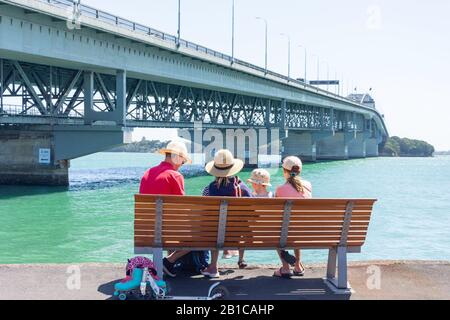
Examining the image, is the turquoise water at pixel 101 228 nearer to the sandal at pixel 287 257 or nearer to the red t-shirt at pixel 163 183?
the sandal at pixel 287 257

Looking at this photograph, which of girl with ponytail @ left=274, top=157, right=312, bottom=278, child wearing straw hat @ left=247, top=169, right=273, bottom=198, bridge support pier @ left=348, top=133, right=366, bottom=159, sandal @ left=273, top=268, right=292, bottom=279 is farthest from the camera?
bridge support pier @ left=348, top=133, right=366, bottom=159

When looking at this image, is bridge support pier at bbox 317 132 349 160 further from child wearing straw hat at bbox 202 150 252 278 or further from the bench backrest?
the bench backrest

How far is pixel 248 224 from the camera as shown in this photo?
637cm

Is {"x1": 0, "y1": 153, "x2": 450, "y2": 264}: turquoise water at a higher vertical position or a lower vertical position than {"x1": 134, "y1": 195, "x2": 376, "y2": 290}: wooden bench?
lower

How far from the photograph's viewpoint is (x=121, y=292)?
5875 mm

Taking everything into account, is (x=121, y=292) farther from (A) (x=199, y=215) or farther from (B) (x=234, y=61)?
(B) (x=234, y=61)

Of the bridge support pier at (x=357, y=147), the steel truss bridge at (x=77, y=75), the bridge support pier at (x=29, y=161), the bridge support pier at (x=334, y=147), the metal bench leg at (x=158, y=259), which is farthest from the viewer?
the bridge support pier at (x=357, y=147)

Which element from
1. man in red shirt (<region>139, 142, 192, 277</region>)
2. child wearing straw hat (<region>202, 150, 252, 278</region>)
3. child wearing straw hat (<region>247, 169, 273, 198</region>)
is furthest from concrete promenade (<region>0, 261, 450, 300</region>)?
man in red shirt (<region>139, 142, 192, 277</region>)

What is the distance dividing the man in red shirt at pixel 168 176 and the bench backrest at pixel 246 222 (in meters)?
0.45

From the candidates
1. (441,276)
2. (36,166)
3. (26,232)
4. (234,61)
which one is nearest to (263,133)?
(234,61)

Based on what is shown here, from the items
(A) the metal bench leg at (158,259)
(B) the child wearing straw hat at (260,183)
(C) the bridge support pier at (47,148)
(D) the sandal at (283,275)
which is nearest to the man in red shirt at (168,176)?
(A) the metal bench leg at (158,259)

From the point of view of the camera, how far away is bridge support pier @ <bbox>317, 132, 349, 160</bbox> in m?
118

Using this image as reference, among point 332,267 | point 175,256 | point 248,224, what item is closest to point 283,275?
point 332,267

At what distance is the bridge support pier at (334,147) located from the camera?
385 feet
